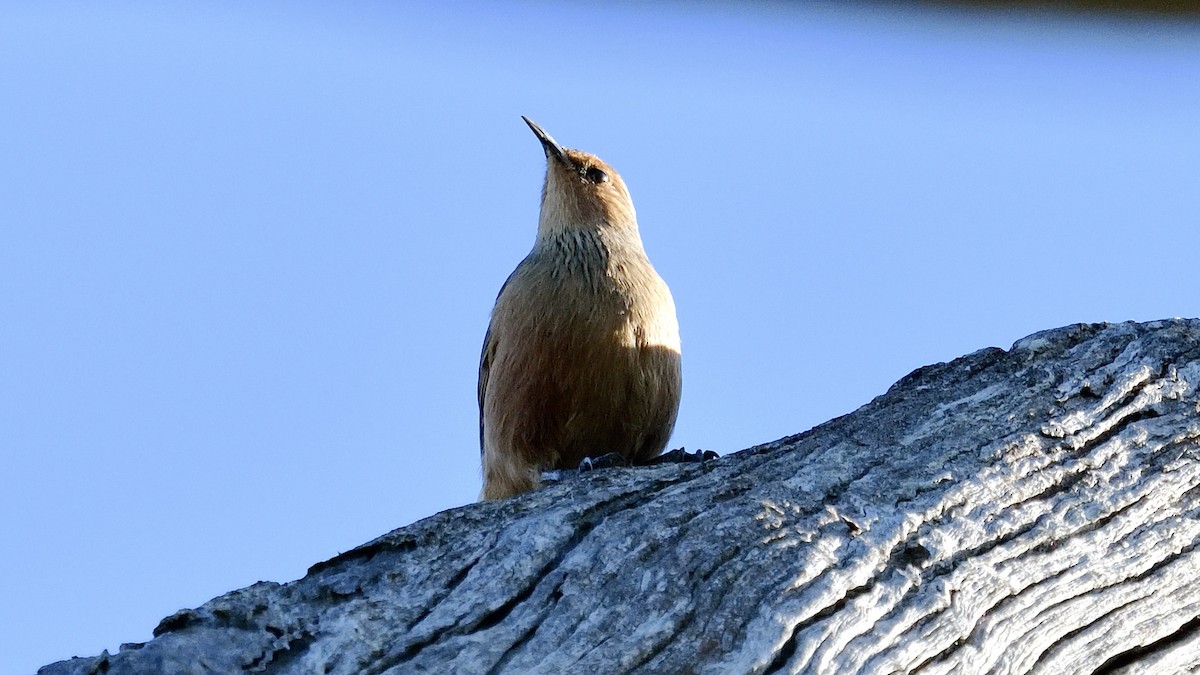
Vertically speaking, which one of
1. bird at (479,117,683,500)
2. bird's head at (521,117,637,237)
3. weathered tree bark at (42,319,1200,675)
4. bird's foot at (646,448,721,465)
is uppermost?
bird's head at (521,117,637,237)

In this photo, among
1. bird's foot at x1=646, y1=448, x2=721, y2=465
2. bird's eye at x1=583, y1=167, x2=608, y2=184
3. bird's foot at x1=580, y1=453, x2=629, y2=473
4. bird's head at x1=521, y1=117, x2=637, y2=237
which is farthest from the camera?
bird's eye at x1=583, y1=167, x2=608, y2=184

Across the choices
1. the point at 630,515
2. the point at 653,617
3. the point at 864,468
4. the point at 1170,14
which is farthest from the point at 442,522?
the point at 1170,14

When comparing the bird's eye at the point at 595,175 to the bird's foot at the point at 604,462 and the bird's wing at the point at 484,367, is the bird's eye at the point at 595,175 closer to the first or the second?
the bird's wing at the point at 484,367

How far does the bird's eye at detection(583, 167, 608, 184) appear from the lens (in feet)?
20.5

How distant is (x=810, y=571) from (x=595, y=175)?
4359mm

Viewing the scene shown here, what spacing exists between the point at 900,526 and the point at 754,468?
355 mm

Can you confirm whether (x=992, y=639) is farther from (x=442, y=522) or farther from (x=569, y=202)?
(x=569, y=202)

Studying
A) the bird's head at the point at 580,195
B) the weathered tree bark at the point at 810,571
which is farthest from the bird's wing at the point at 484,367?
the weathered tree bark at the point at 810,571

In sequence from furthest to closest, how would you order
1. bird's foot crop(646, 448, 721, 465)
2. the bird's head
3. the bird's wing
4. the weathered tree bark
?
the bird's head
the bird's wing
bird's foot crop(646, 448, 721, 465)
the weathered tree bark

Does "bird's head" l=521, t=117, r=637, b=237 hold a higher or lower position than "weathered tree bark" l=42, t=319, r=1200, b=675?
higher

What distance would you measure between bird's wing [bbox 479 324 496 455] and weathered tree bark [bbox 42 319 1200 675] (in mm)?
2992

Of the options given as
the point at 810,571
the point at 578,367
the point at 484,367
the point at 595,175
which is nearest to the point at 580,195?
the point at 595,175

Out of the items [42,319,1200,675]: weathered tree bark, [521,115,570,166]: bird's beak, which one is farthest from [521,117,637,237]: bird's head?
[42,319,1200,675]: weathered tree bark

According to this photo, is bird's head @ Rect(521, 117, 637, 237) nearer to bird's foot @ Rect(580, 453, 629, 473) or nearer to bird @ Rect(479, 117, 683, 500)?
bird @ Rect(479, 117, 683, 500)
